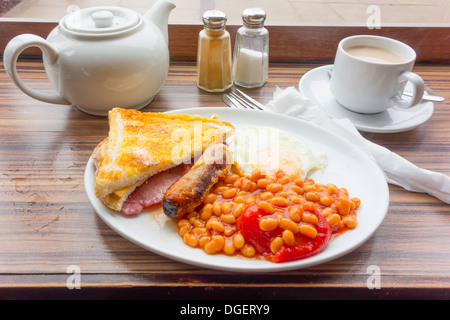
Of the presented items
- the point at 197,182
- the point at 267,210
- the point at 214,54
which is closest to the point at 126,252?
the point at 197,182

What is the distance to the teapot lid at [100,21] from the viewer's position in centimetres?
133

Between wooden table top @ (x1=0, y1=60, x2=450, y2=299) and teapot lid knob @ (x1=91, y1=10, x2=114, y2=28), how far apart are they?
1.30ft

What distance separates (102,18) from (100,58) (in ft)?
0.47

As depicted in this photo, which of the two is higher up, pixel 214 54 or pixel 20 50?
pixel 20 50

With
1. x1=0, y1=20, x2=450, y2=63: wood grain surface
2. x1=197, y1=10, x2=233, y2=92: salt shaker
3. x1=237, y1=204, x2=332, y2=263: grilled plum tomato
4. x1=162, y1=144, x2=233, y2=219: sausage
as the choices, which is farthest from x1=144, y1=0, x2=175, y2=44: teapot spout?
x1=237, y1=204, x2=332, y2=263: grilled plum tomato

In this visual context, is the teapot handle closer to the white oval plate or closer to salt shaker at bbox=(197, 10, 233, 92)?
the white oval plate

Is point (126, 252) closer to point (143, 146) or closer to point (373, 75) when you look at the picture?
point (143, 146)

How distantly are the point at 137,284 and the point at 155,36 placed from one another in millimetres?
906

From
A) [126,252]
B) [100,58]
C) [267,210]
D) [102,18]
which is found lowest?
[126,252]

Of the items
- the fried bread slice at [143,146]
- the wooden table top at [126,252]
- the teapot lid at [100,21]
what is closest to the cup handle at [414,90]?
the wooden table top at [126,252]

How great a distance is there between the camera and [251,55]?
1645 mm

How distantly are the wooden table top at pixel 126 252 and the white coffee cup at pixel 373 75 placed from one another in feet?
0.60

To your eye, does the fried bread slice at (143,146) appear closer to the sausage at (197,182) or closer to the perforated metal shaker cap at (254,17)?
the sausage at (197,182)
